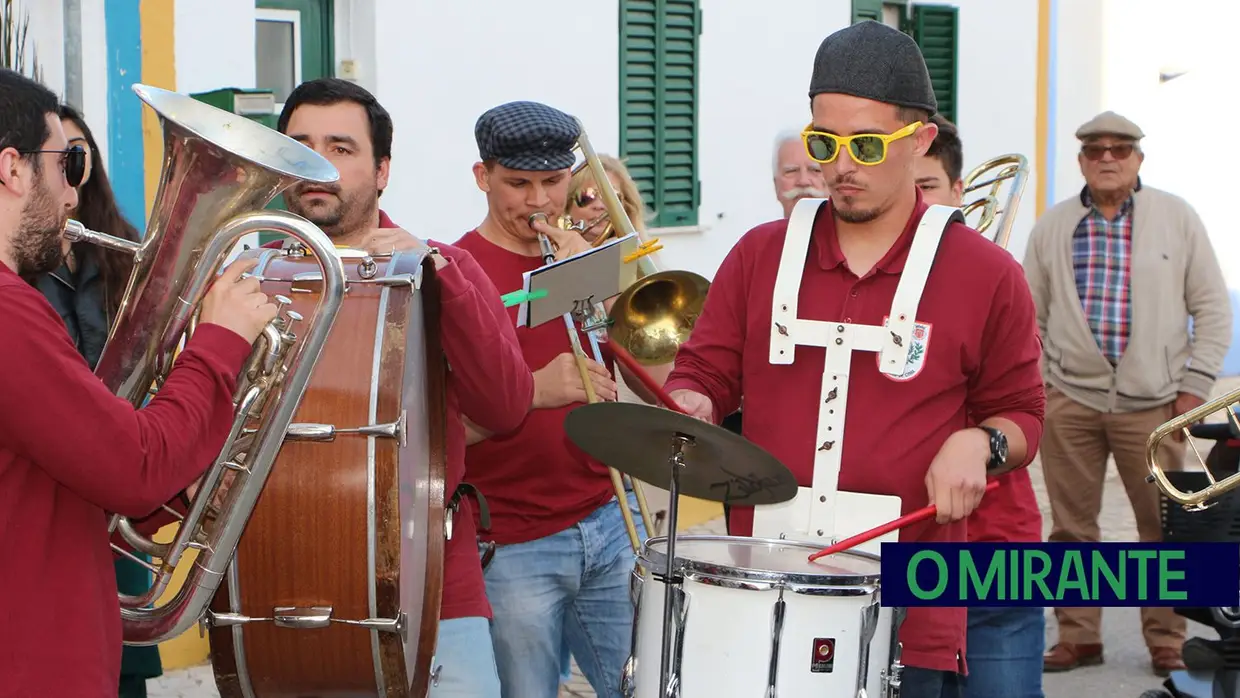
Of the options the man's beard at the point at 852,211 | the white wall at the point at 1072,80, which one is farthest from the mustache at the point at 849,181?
the white wall at the point at 1072,80

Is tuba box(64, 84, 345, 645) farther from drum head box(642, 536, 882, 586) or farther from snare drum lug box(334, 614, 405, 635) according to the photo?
drum head box(642, 536, 882, 586)

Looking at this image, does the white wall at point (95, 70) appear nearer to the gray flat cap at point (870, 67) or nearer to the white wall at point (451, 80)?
the white wall at point (451, 80)

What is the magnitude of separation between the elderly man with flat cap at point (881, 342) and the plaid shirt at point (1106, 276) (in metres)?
3.58

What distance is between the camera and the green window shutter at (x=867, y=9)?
33.1 ft

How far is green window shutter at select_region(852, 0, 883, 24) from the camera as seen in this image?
10.1 metres

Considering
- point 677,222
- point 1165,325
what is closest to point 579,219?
point 1165,325

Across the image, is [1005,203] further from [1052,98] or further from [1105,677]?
[1052,98]

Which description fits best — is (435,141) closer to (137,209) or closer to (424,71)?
(424,71)

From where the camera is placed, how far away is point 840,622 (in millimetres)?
3062

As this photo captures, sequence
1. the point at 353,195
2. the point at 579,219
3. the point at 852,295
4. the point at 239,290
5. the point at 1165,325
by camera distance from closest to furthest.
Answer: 1. the point at 239,290
2. the point at 852,295
3. the point at 353,195
4. the point at 579,219
5. the point at 1165,325

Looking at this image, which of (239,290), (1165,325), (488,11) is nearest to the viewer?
(239,290)

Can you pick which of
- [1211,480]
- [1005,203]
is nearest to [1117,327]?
[1005,203]

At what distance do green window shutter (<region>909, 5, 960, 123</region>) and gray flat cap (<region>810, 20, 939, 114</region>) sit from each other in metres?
7.59

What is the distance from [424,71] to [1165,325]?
323 cm
